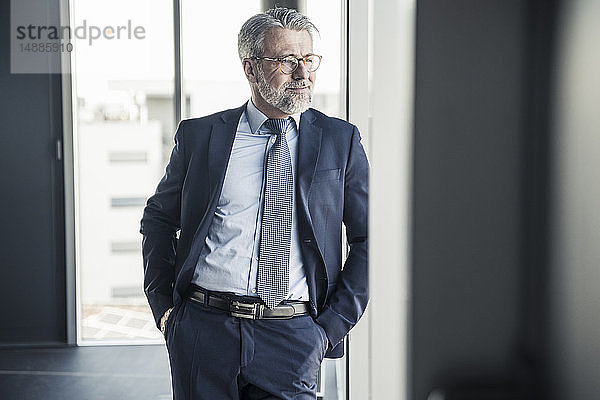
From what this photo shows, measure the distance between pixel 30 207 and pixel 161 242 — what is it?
2638 millimetres

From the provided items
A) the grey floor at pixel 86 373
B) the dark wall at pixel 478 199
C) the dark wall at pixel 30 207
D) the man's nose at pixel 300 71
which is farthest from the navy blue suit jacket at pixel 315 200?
the dark wall at pixel 30 207

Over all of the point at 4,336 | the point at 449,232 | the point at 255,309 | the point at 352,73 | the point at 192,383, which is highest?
the point at 352,73

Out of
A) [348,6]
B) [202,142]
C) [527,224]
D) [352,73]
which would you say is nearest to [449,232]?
[527,224]

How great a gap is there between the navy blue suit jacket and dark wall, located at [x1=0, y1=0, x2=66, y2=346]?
262 cm

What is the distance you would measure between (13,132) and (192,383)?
120 inches

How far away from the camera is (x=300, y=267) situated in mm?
1890

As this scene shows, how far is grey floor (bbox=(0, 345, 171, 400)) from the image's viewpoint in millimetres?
3787

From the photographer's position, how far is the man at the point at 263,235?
181 centimetres

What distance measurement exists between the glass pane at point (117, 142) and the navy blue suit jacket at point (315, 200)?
250cm

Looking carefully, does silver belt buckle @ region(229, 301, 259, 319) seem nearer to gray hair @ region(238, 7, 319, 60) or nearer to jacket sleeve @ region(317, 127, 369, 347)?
jacket sleeve @ region(317, 127, 369, 347)

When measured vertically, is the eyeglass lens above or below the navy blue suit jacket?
above

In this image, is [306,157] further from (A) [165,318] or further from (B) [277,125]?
(A) [165,318]

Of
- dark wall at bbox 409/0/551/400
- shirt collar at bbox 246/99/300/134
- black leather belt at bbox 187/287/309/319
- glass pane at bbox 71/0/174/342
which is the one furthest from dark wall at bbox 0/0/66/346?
dark wall at bbox 409/0/551/400

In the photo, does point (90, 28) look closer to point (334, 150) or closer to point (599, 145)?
point (334, 150)
